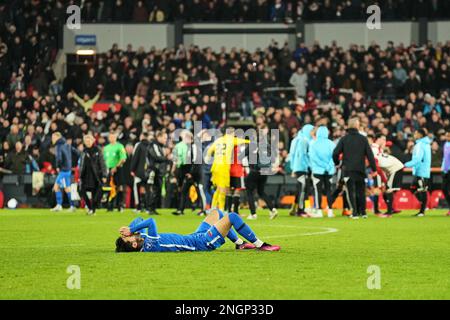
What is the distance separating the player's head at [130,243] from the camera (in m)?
16.4

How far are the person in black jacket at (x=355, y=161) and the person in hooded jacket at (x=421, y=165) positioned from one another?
6.83 feet

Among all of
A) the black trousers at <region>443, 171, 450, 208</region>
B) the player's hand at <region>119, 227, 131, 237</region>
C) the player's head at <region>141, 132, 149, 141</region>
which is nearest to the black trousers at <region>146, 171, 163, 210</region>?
the player's head at <region>141, 132, 149, 141</region>

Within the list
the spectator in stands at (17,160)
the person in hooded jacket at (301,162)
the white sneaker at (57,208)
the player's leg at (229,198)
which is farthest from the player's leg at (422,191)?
the spectator in stands at (17,160)

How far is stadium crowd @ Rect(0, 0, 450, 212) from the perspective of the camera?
3897 centimetres

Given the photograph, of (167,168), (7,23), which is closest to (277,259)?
(167,168)

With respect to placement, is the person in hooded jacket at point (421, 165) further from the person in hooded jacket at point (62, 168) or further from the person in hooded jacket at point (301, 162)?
the person in hooded jacket at point (62, 168)

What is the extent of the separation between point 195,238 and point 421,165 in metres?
14.5

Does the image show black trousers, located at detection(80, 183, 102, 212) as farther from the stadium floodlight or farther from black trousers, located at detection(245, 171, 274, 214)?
the stadium floodlight

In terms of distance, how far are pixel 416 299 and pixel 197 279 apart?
2763 mm

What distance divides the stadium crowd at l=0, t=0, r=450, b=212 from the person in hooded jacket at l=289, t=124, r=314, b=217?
762 cm

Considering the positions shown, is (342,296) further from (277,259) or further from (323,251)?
(323,251)
